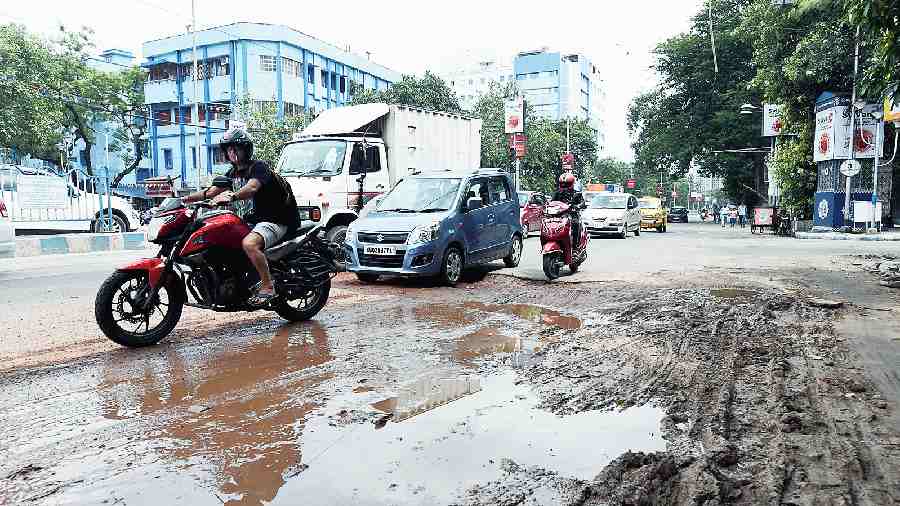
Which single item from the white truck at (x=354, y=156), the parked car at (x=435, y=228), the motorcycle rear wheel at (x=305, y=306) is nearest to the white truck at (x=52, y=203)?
the white truck at (x=354, y=156)

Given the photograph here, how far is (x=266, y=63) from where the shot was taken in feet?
136

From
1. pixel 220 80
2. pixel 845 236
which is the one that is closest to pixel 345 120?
pixel 845 236

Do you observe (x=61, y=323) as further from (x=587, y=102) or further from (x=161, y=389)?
(x=587, y=102)

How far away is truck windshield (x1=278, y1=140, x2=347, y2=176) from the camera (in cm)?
1131

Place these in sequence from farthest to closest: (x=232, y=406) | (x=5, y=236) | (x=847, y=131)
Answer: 1. (x=847, y=131)
2. (x=5, y=236)
3. (x=232, y=406)

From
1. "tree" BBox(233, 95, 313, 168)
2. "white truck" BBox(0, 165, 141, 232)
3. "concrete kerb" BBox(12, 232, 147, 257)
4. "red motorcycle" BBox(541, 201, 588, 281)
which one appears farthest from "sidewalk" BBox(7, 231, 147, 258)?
"tree" BBox(233, 95, 313, 168)

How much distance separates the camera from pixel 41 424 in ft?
11.9

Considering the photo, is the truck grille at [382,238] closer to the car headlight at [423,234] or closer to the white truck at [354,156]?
the car headlight at [423,234]

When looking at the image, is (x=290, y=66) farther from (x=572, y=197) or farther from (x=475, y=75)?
(x=475, y=75)

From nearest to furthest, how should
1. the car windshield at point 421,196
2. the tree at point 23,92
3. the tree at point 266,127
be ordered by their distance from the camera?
the car windshield at point 421,196 → the tree at point 23,92 → the tree at point 266,127

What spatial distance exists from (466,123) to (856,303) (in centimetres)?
1052

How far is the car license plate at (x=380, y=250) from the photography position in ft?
29.7

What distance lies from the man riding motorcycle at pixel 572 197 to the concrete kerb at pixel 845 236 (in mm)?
15035

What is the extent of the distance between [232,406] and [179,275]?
2223 mm
